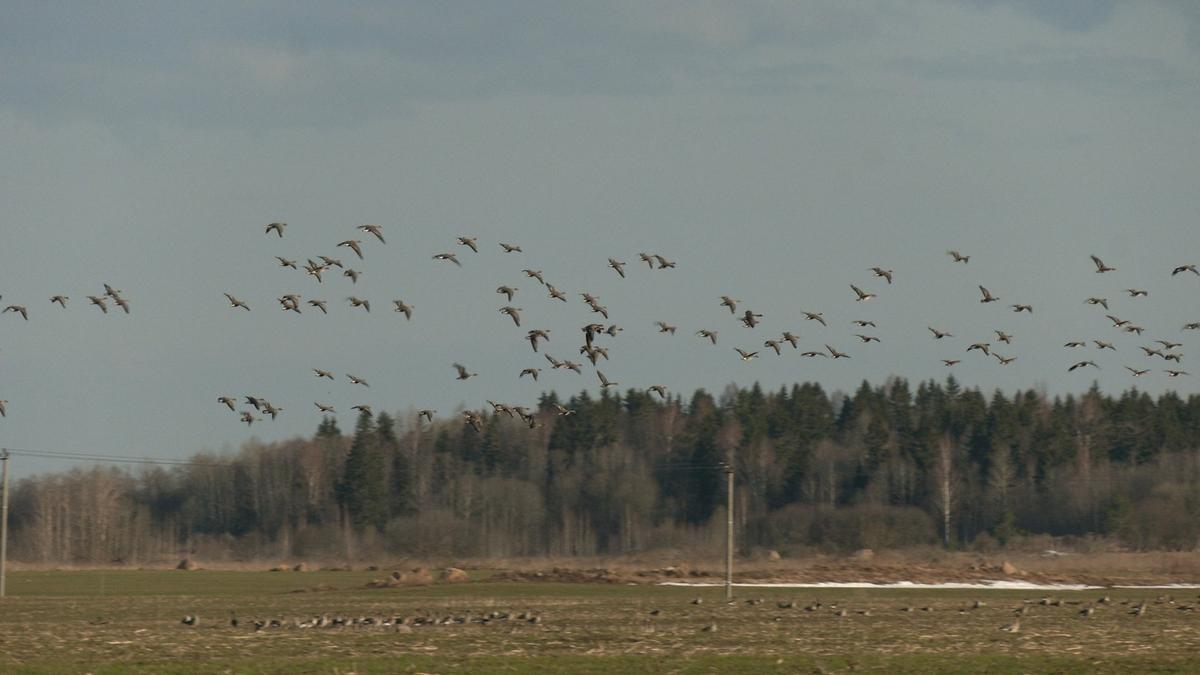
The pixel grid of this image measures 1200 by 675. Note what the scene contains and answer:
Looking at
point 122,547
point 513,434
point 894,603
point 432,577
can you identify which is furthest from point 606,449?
point 894,603

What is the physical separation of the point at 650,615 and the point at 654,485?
94854mm

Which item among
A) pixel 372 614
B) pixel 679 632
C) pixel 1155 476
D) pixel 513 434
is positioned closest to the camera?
pixel 679 632

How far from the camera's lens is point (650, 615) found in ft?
181

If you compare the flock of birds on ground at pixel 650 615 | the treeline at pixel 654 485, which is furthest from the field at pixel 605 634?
the treeline at pixel 654 485

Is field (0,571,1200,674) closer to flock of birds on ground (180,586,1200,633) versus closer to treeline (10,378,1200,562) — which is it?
flock of birds on ground (180,586,1200,633)

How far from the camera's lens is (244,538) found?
155m

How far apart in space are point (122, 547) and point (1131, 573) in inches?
3538

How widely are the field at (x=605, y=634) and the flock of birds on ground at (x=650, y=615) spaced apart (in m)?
0.18

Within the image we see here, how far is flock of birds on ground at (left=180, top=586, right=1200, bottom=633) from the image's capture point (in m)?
49.3

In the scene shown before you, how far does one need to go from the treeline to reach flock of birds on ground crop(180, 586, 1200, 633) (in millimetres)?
66137

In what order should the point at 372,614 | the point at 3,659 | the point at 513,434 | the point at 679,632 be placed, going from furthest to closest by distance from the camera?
the point at 513,434 < the point at 372,614 < the point at 679,632 < the point at 3,659

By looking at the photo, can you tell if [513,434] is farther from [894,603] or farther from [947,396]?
[894,603]

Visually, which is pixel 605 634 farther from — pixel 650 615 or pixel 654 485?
pixel 654 485

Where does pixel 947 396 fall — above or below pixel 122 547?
above
